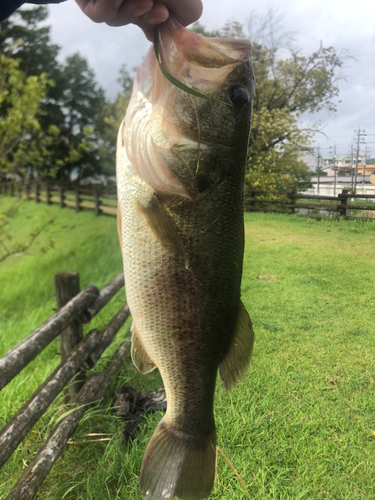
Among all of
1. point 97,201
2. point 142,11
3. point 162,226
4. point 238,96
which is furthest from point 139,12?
point 97,201

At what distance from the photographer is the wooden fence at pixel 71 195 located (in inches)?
118

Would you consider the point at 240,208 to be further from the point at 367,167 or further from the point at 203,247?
the point at 367,167

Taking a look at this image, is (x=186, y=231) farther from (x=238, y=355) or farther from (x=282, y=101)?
(x=282, y=101)

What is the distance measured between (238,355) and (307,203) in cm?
69

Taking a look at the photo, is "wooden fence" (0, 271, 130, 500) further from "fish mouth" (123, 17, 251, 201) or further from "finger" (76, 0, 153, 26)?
"finger" (76, 0, 153, 26)

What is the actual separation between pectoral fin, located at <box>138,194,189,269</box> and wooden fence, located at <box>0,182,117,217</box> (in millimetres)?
2084

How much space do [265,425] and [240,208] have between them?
2.61 feet

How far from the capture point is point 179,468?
0.86 m

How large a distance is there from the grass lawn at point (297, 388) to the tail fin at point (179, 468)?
0.37m

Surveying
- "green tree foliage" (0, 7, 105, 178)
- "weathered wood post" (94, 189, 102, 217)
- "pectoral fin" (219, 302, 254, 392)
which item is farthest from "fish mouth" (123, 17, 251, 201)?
"weathered wood post" (94, 189, 102, 217)

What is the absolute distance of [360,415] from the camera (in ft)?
3.68

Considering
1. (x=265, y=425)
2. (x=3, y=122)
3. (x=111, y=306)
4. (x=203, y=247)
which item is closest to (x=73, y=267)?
(x=111, y=306)

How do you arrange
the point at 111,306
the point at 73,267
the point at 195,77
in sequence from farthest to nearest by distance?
the point at 73,267
the point at 111,306
the point at 195,77

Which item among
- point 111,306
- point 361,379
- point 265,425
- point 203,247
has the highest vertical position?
point 203,247
